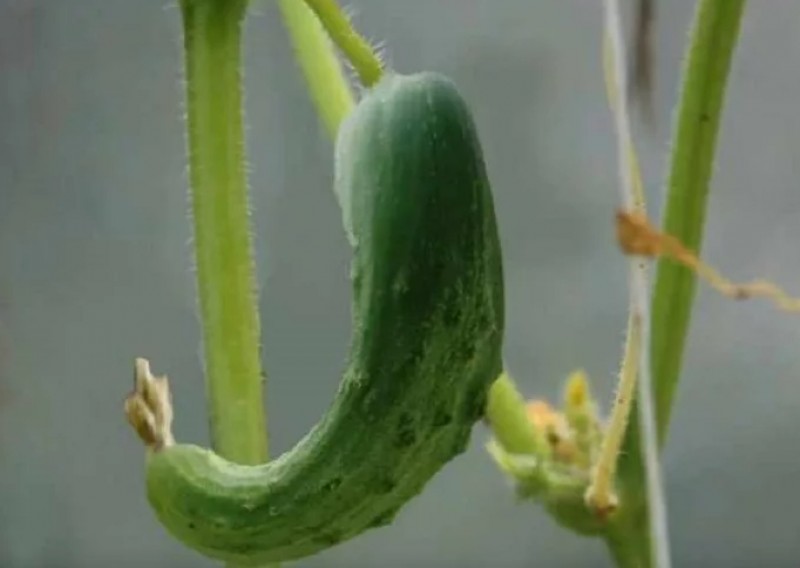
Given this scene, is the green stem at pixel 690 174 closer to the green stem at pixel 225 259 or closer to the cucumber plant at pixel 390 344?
→ the cucumber plant at pixel 390 344

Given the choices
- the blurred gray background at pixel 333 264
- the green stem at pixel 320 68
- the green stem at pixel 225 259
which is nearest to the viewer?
the green stem at pixel 225 259

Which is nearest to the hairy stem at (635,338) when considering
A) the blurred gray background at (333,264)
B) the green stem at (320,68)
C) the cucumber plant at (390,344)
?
the cucumber plant at (390,344)

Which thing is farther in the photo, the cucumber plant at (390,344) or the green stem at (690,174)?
the green stem at (690,174)

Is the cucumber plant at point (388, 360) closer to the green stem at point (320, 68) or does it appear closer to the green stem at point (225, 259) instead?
the green stem at point (225, 259)

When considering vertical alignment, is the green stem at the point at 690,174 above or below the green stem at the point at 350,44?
below

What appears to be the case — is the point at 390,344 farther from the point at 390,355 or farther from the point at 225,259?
the point at 225,259

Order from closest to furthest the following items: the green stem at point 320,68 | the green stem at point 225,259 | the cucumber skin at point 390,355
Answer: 1. the cucumber skin at point 390,355
2. the green stem at point 225,259
3. the green stem at point 320,68

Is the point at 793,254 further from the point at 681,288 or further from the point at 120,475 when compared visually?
the point at 120,475

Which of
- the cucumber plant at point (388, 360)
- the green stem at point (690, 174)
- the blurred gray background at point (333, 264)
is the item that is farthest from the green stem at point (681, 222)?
the blurred gray background at point (333, 264)

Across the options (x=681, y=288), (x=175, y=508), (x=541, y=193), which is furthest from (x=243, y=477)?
(x=541, y=193)
